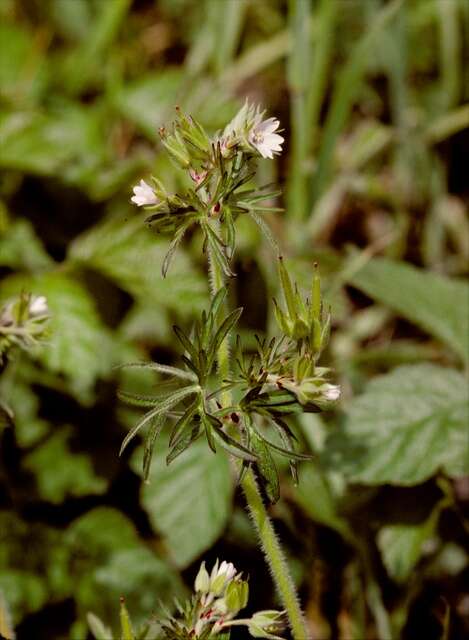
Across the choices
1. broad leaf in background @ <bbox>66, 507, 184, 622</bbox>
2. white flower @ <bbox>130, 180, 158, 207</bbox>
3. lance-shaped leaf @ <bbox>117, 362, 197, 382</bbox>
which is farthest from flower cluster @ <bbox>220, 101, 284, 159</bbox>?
broad leaf in background @ <bbox>66, 507, 184, 622</bbox>

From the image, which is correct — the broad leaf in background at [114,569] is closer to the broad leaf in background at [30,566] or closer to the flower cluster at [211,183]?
the broad leaf in background at [30,566]

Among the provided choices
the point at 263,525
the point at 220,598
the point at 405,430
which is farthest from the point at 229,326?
the point at 405,430

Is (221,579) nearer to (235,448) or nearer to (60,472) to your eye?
(235,448)

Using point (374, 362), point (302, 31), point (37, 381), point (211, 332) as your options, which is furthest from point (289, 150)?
point (211, 332)

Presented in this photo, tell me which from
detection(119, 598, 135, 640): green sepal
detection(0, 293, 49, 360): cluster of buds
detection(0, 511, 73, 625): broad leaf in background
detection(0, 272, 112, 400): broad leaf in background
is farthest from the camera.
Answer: detection(0, 272, 112, 400): broad leaf in background

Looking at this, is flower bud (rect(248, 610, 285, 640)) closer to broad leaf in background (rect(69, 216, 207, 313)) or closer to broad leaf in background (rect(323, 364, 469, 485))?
broad leaf in background (rect(323, 364, 469, 485))

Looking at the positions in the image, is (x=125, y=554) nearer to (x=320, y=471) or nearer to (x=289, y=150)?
(x=320, y=471)

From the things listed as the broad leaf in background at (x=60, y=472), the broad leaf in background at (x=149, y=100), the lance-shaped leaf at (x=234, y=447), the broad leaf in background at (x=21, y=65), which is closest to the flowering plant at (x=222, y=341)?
the lance-shaped leaf at (x=234, y=447)
